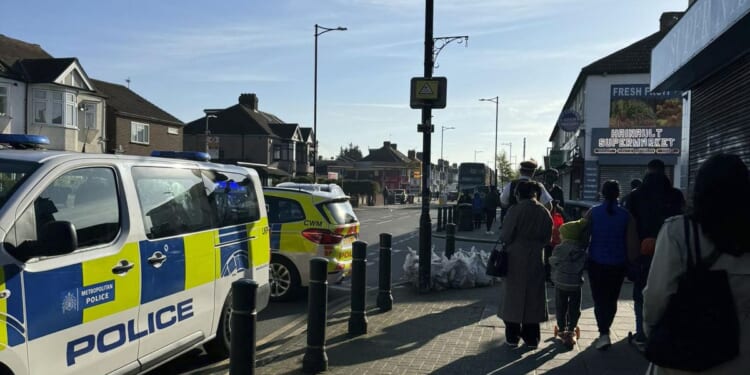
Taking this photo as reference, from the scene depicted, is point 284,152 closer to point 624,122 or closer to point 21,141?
point 624,122

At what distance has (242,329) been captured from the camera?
13.1ft

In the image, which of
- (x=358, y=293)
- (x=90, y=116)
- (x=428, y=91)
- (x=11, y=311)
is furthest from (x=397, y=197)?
(x=11, y=311)

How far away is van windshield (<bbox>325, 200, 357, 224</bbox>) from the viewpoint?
30.8 feet

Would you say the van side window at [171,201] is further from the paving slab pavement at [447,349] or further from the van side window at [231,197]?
the paving slab pavement at [447,349]

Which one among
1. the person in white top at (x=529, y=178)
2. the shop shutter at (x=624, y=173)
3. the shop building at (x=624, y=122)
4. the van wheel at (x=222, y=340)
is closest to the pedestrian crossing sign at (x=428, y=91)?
the person in white top at (x=529, y=178)

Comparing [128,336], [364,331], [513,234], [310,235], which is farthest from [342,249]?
[128,336]

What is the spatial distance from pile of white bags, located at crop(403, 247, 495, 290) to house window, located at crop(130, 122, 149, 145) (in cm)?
3776

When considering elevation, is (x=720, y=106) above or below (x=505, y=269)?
above

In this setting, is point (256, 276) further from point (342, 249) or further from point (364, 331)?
point (342, 249)

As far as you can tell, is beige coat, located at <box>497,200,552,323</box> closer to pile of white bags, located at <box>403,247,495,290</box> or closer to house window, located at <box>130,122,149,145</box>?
pile of white bags, located at <box>403,247,495,290</box>

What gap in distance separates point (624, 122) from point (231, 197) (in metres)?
27.5

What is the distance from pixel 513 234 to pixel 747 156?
4245 mm

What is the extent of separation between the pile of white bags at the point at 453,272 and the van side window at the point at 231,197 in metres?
4.15

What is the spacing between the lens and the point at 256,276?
6426mm
